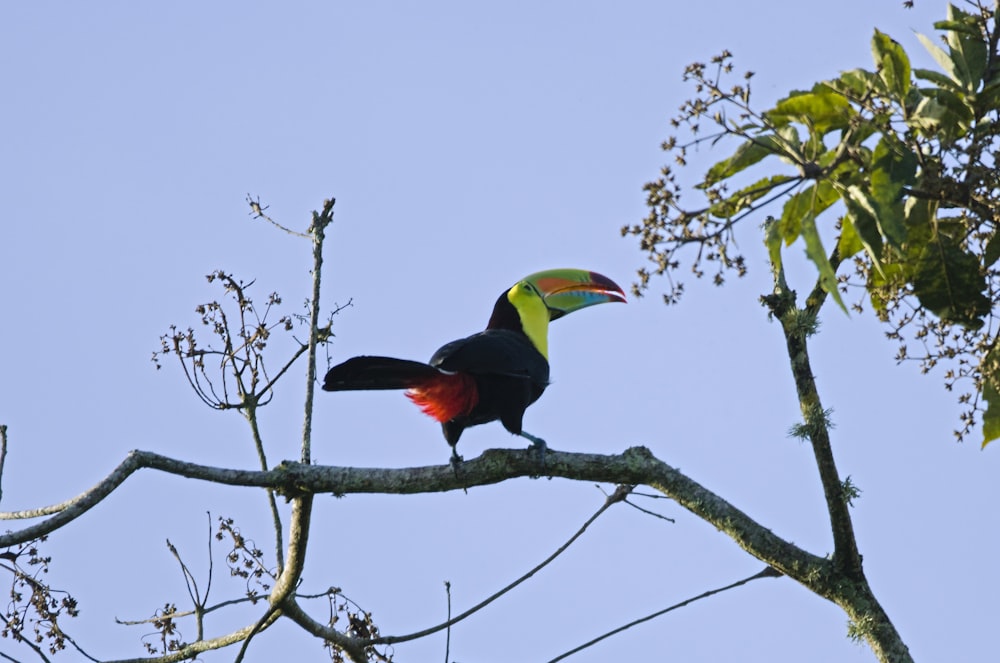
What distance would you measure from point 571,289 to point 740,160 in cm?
364

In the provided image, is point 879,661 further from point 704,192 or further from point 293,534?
point 293,534

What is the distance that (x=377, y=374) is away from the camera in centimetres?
463

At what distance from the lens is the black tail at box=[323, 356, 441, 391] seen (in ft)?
14.6

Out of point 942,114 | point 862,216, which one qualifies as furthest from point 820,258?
point 942,114

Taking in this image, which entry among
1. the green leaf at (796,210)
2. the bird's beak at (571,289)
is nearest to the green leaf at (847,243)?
the green leaf at (796,210)

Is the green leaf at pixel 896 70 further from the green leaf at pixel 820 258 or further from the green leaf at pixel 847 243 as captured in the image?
the green leaf at pixel 847 243

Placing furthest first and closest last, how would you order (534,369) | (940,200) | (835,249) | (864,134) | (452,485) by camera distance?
(534,369) < (452,485) < (835,249) < (940,200) < (864,134)

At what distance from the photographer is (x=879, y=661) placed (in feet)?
11.1

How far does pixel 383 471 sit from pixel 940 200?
1.92m

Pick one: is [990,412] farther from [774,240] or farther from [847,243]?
[774,240]

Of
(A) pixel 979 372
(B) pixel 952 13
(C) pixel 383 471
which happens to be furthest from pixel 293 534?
(B) pixel 952 13

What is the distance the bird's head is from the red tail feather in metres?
0.71

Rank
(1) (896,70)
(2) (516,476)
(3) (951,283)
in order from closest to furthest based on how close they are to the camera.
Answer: (1) (896,70) → (3) (951,283) → (2) (516,476)

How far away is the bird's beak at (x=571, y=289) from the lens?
6336 mm
